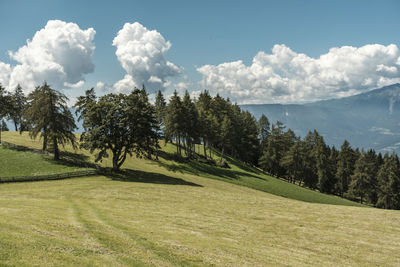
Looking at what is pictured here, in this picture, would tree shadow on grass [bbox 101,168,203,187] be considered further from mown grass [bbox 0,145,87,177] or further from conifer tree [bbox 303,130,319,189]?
conifer tree [bbox 303,130,319,189]

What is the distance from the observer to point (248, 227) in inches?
914

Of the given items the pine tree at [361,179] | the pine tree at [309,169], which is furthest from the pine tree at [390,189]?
the pine tree at [309,169]

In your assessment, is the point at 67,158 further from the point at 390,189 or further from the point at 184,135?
the point at 390,189

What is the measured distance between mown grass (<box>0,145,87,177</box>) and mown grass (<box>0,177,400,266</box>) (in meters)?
13.6

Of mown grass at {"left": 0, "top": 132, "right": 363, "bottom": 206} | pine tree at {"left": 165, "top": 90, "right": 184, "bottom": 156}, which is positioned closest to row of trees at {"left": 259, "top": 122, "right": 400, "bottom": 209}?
mown grass at {"left": 0, "top": 132, "right": 363, "bottom": 206}

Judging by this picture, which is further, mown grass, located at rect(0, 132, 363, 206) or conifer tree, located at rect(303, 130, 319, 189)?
conifer tree, located at rect(303, 130, 319, 189)

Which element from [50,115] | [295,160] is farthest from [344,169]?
[50,115]

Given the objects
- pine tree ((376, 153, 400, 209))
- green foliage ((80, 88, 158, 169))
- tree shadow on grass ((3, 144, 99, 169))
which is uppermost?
green foliage ((80, 88, 158, 169))

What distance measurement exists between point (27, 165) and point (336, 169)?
113116 mm

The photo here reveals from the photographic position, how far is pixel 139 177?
48.8 m

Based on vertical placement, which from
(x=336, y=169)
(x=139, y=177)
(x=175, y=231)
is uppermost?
(x=336, y=169)

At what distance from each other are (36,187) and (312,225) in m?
39.3

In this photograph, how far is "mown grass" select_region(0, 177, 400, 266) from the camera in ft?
41.9

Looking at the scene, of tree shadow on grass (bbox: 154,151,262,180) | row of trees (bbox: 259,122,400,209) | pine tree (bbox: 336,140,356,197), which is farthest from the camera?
pine tree (bbox: 336,140,356,197)
